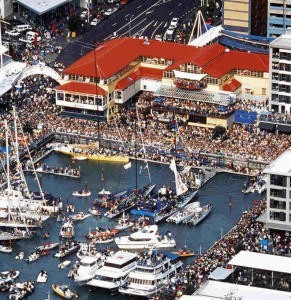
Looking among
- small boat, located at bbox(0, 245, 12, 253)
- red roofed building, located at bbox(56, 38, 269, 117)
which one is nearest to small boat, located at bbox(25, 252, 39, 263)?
small boat, located at bbox(0, 245, 12, 253)

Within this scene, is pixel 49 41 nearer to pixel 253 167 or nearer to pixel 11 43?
pixel 11 43

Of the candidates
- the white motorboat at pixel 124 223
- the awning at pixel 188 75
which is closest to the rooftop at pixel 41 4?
the awning at pixel 188 75

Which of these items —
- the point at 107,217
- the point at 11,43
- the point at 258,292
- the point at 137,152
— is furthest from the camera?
the point at 11,43

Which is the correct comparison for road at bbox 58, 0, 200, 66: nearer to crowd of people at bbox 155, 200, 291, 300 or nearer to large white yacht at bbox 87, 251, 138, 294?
crowd of people at bbox 155, 200, 291, 300

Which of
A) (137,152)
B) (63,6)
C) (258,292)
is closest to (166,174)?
(137,152)

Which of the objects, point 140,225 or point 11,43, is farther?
point 11,43
